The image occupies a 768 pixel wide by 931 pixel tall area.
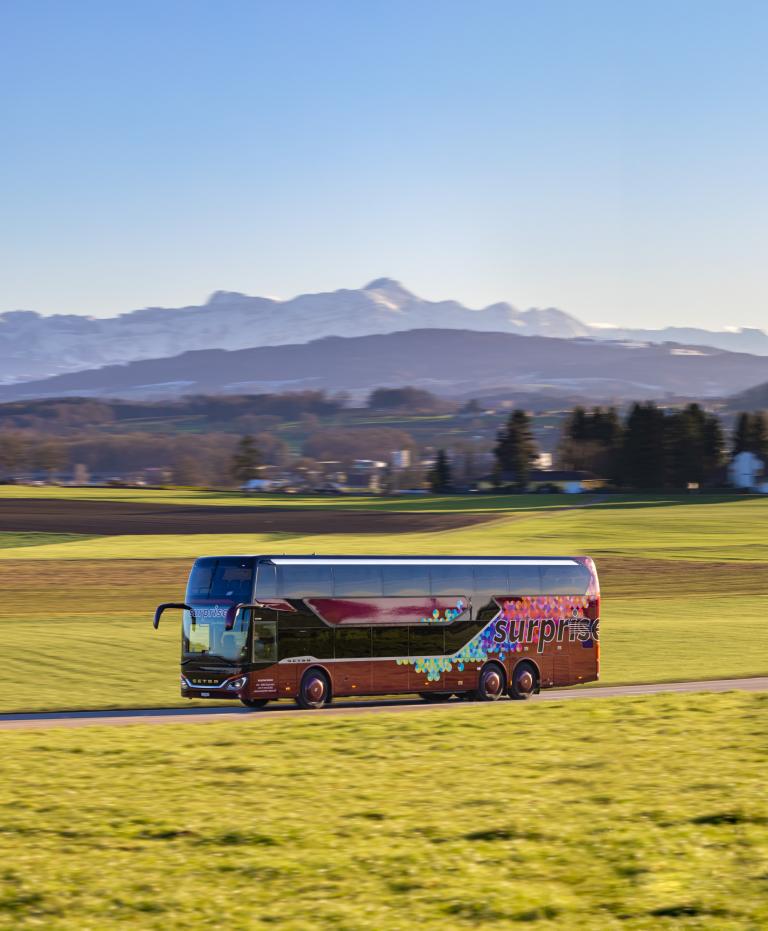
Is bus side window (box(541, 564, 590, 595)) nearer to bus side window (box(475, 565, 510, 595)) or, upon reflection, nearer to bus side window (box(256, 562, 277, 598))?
bus side window (box(475, 565, 510, 595))

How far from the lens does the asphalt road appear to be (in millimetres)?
28953

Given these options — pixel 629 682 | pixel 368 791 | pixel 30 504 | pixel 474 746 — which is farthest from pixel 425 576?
pixel 30 504

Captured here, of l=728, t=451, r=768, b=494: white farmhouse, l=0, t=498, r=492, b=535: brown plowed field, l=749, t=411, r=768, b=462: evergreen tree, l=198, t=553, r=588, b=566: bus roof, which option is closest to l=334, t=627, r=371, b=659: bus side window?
l=198, t=553, r=588, b=566: bus roof

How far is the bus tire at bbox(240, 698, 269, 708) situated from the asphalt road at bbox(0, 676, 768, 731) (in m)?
0.19

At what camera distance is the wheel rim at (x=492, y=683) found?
36219mm

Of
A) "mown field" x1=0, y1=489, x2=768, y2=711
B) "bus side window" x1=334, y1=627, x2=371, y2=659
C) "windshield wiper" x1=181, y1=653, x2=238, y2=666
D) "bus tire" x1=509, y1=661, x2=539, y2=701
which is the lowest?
"mown field" x1=0, y1=489, x2=768, y2=711

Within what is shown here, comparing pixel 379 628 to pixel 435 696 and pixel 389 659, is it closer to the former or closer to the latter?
pixel 389 659

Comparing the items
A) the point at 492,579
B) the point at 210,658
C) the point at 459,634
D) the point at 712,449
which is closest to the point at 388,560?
the point at 459,634

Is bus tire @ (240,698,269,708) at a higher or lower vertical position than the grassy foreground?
lower

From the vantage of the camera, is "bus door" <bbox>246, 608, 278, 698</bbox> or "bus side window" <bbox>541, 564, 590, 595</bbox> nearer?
"bus door" <bbox>246, 608, 278, 698</bbox>

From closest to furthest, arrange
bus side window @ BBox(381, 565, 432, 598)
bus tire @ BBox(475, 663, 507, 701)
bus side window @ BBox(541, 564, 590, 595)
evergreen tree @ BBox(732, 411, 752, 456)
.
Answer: bus side window @ BBox(381, 565, 432, 598), bus tire @ BBox(475, 663, 507, 701), bus side window @ BBox(541, 564, 590, 595), evergreen tree @ BBox(732, 411, 752, 456)

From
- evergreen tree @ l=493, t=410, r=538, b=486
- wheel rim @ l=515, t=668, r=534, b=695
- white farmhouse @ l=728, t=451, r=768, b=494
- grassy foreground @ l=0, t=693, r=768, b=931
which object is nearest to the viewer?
grassy foreground @ l=0, t=693, r=768, b=931

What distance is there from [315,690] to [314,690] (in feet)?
0.13

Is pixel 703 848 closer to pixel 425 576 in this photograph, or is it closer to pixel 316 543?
pixel 425 576
